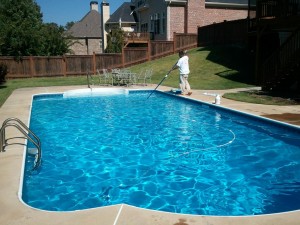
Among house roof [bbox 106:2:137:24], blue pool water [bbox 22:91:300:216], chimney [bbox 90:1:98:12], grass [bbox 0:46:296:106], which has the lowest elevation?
blue pool water [bbox 22:91:300:216]

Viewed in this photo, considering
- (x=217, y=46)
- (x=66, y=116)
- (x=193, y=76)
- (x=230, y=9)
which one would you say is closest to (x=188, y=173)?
(x=66, y=116)

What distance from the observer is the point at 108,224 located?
342 cm

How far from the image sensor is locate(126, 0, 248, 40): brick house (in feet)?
99.0

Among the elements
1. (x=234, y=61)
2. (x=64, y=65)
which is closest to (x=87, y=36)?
(x=64, y=65)

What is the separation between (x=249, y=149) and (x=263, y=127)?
68.7 inches

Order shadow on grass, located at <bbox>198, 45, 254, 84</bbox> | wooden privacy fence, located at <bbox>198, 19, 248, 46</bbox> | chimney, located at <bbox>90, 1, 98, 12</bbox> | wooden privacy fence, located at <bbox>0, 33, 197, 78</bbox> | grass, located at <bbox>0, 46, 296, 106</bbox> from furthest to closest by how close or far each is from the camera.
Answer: chimney, located at <bbox>90, 1, 98, 12</bbox> → wooden privacy fence, located at <bbox>198, 19, 248, 46</bbox> → wooden privacy fence, located at <bbox>0, 33, 197, 78</bbox> → shadow on grass, located at <bbox>198, 45, 254, 84</bbox> → grass, located at <bbox>0, 46, 296, 106</bbox>

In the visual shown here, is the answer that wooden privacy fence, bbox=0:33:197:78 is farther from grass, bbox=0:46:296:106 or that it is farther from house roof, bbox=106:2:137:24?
house roof, bbox=106:2:137:24

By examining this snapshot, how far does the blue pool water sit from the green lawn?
20.8 feet

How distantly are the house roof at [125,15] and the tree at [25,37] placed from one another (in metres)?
11.7

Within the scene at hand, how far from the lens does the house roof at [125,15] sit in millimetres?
40031

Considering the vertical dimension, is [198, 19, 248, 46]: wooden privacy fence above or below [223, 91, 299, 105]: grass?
above

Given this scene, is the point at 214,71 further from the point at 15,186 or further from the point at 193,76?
the point at 15,186

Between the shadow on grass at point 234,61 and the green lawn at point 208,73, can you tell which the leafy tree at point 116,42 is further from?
the shadow on grass at point 234,61

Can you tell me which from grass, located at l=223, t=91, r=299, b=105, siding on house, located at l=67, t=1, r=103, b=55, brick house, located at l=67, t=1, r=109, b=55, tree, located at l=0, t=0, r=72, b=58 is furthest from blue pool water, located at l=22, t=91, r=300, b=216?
siding on house, located at l=67, t=1, r=103, b=55
